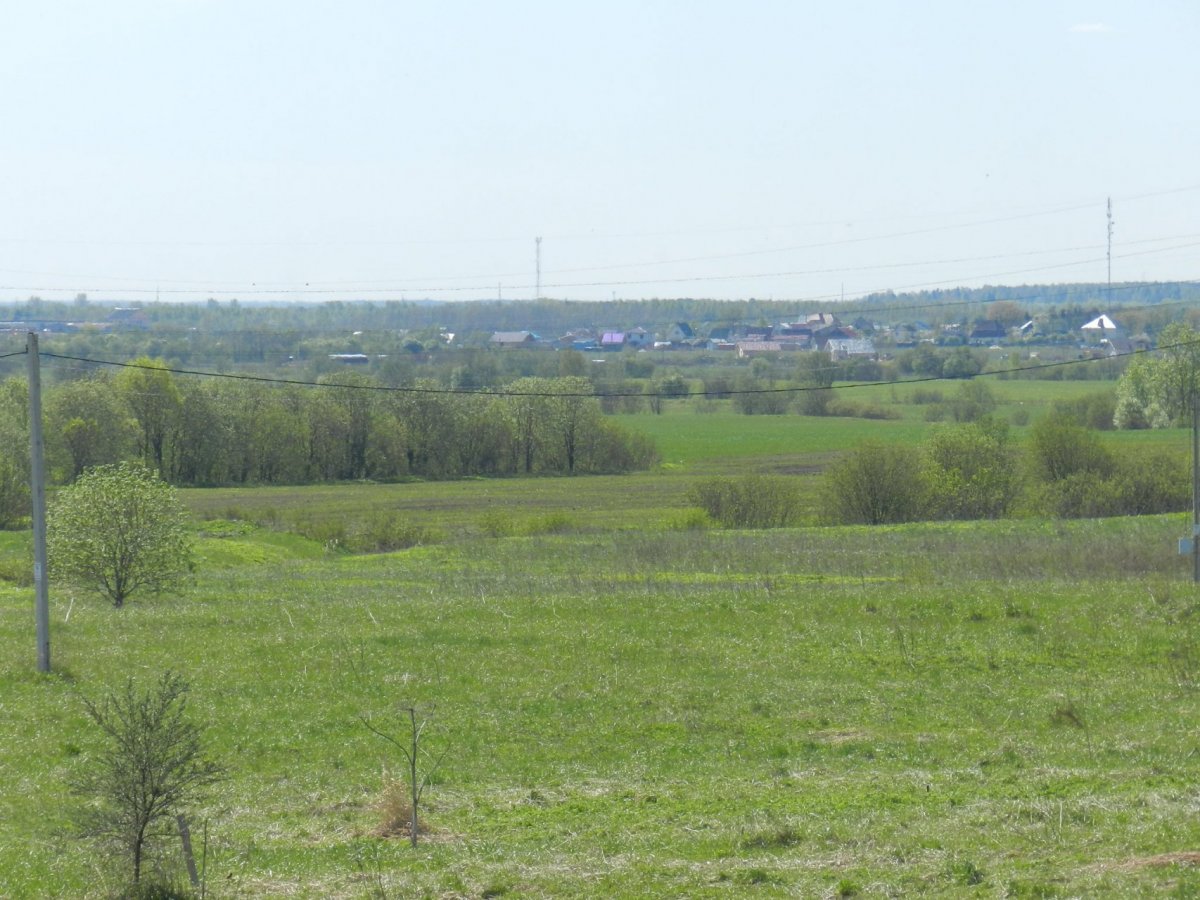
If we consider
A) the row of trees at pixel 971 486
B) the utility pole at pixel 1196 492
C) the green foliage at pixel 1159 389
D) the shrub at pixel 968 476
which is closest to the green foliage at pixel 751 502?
the row of trees at pixel 971 486

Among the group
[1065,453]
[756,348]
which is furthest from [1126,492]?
[756,348]

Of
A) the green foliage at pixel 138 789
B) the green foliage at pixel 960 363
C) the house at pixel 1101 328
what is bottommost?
the green foliage at pixel 138 789

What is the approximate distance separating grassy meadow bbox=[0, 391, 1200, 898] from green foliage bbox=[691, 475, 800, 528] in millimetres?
18236

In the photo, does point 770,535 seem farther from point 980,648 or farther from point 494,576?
point 980,648

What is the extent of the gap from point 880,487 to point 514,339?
368ft

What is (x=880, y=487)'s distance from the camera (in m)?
59.3

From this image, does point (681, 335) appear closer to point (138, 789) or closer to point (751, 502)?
point (751, 502)

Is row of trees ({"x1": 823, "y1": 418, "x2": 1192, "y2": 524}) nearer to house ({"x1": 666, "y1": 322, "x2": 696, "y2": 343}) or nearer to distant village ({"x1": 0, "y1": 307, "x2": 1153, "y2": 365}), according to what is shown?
distant village ({"x1": 0, "y1": 307, "x2": 1153, "y2": 365})

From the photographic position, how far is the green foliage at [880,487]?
59.2 m

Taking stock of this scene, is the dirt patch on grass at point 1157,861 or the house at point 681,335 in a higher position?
the house at point 681,335

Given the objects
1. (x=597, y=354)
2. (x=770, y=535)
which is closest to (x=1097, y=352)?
(x=597, y=354)

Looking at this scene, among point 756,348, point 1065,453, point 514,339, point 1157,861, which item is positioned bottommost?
point 1065,453

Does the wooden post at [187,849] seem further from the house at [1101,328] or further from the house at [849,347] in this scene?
the house at [1101,328]

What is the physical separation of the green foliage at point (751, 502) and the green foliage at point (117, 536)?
31.2 m
